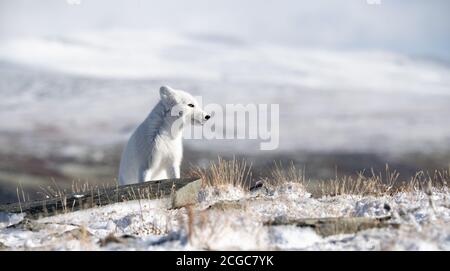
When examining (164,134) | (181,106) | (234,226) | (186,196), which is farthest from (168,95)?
(234,226)

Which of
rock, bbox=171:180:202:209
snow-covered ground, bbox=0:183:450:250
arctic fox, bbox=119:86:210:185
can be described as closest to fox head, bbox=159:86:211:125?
arctic fox, bbox=119:86:210:185

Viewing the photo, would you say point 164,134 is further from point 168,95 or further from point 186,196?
point 186,196

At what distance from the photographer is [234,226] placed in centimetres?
690

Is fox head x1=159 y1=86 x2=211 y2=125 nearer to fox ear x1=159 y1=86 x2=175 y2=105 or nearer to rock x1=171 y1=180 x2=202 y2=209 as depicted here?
fox ear x1=159 y1=86 x2=175 y2=105

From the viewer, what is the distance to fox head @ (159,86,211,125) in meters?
11.9

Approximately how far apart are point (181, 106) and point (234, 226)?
17.5 ft

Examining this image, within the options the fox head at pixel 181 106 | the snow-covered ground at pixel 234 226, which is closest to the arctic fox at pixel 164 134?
the fox head at pixel 181 106

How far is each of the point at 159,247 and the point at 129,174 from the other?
19.9 ft

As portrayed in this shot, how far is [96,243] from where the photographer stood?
711 cm

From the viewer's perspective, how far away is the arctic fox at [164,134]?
11789 millimetres

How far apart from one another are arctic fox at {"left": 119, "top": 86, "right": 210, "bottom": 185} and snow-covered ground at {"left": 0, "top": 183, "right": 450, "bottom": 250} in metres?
1.13

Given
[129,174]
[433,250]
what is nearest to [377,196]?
[129,174]
